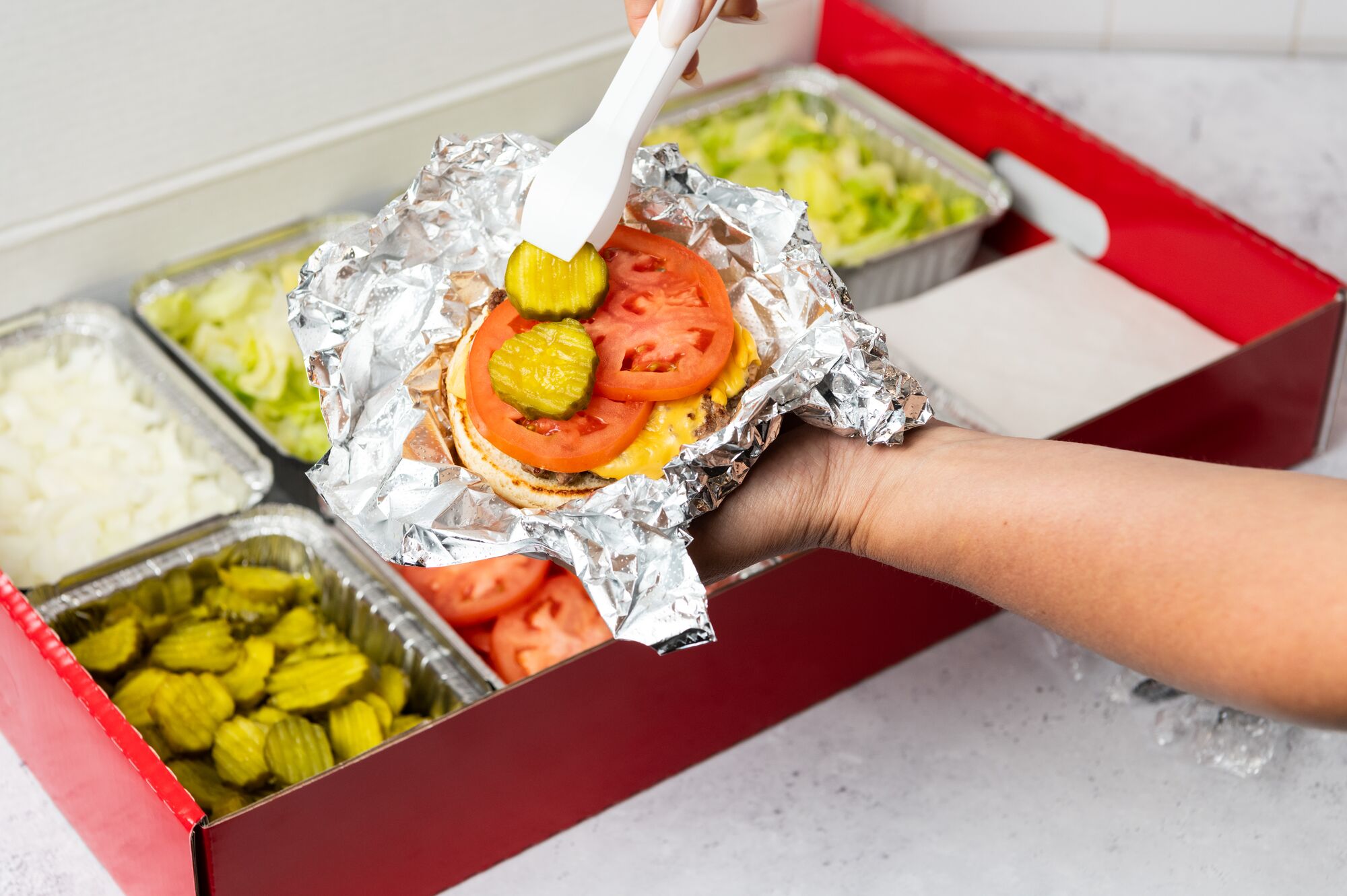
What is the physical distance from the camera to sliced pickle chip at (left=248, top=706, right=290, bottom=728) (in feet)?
6.88

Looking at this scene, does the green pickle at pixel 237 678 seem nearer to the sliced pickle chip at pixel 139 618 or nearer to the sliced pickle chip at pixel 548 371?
the sliced pickle chip at pixel 139 618

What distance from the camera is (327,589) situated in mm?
2342

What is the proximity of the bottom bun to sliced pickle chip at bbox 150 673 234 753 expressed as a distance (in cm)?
62

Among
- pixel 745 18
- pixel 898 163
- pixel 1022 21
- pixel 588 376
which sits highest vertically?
pixel 745 18

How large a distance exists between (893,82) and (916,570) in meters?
2.04

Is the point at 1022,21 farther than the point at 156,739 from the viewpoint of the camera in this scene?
Yes

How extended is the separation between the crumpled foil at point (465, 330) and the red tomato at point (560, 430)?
0.18ft

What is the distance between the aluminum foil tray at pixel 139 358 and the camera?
97.9 inches

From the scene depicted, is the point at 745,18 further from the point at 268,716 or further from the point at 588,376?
the point at 268,716

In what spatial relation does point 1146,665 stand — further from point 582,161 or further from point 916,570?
point 582,161

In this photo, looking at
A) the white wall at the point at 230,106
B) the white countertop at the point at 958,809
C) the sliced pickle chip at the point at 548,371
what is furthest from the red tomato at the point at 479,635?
the white wall at the point at 230,106

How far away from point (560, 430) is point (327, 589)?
83 cm

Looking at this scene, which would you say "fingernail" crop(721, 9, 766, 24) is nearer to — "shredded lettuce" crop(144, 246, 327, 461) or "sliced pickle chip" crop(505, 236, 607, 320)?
"sliced pickle chip" crop(505, 236, 607, 320)

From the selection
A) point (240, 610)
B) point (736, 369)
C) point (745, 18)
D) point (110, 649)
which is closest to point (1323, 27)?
point (745, 18)
